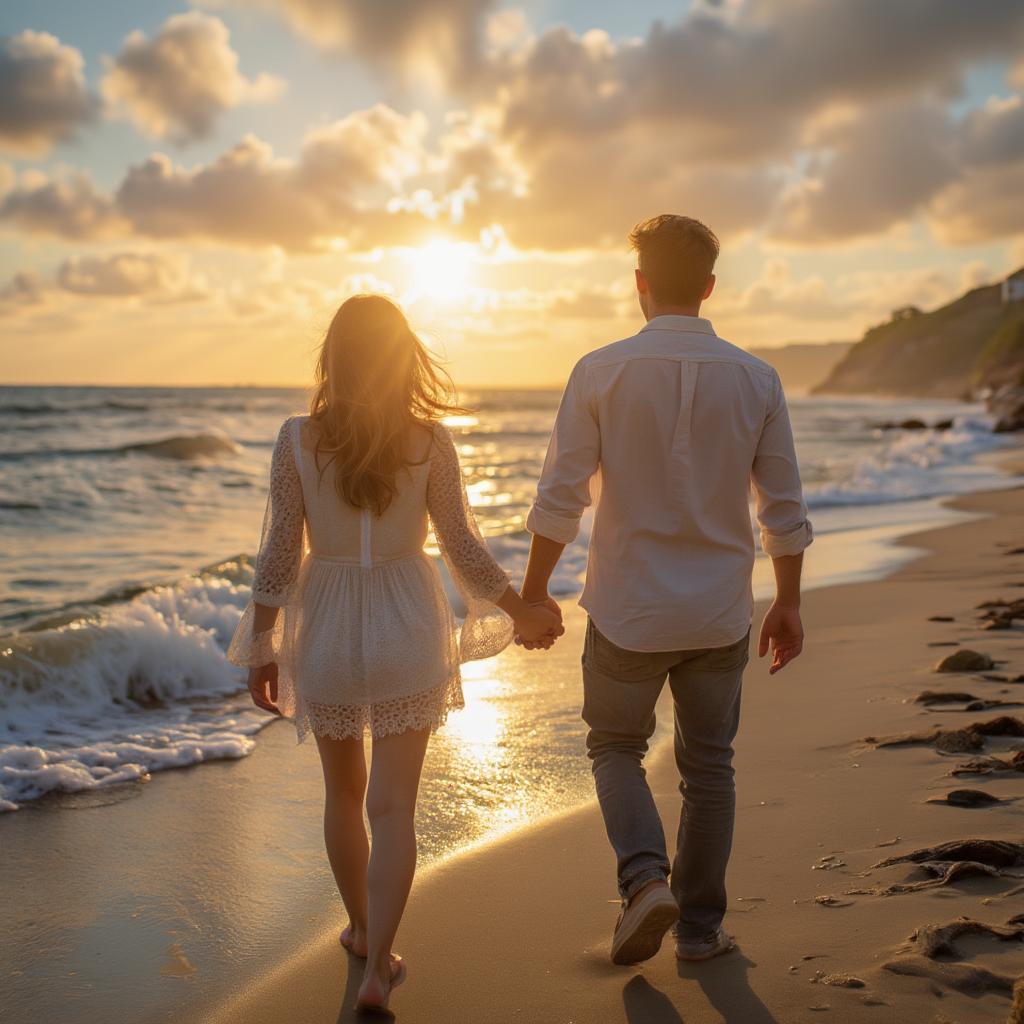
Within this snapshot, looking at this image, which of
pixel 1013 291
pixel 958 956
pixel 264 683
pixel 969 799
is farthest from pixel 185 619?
pixel 1013 291

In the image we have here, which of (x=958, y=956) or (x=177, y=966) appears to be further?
(x=177, y=966)

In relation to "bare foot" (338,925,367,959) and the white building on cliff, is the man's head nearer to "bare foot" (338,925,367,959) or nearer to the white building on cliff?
"bare foot" (338,925,367,959)

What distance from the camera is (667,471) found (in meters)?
2.95

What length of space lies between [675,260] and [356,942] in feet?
7.36

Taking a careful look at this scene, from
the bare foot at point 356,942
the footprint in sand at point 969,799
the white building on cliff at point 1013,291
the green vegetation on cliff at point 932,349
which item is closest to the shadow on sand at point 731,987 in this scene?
the bare foot at point 356,942

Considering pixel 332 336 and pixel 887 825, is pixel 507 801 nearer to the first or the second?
pixel 887 825

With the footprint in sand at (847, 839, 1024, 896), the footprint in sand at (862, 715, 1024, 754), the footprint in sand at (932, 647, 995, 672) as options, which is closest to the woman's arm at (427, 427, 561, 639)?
the footprint in sand at (847, 839, 1024, 896)

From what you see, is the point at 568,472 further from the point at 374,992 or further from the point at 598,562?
the point at 374,992

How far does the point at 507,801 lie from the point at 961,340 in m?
111

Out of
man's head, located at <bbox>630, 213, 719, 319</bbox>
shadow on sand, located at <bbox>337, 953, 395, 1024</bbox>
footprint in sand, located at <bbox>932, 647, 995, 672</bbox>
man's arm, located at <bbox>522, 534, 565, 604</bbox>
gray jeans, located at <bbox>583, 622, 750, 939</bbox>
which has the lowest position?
shadow on sand, located at <bbox>337, 953, 395, 1024</bbox>

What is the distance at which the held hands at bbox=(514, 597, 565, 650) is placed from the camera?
10.6 ft

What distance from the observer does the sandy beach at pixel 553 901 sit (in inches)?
113

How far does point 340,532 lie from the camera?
3.09 meters

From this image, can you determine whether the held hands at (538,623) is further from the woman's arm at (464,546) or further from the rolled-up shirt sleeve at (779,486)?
the rolled-up shirt sleeve at (779,486)
